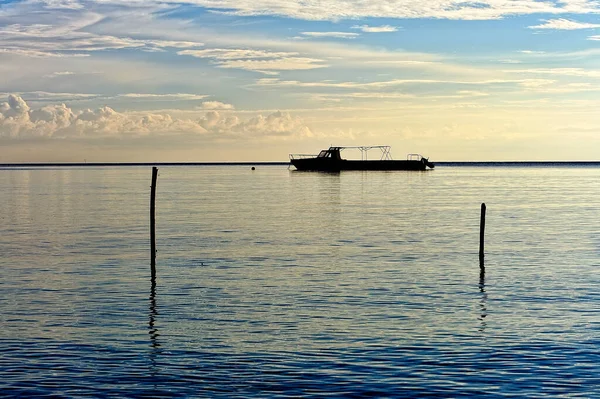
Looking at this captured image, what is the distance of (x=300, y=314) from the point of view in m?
27.6

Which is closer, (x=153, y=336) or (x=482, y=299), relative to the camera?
(x=153, y=336)

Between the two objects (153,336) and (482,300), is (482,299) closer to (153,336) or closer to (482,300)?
(482,300)

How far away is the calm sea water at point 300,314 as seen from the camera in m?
19.8

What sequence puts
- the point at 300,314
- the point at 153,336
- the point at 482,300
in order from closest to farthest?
the point at 153,336, the point at 300,314, the point at 482,300

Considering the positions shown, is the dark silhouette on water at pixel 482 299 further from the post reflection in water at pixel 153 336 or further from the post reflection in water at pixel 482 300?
the post reflection in water at pixel 153 336

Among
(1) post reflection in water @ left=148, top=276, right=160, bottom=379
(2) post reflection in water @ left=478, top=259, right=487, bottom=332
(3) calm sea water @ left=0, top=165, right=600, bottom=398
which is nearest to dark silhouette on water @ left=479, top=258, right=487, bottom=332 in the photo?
(2) post reflection in water @ left=478, top=259, right=487, bottom=332

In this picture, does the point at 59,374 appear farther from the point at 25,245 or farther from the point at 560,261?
the point at 25,245

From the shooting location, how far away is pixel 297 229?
60.2 m

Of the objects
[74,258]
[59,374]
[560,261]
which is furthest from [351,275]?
[59,374]

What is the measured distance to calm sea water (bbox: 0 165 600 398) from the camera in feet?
65.1

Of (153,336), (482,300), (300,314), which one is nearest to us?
(153,336)

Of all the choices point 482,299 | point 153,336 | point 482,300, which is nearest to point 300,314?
point 153,336

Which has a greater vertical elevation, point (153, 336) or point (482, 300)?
point (482, 300)

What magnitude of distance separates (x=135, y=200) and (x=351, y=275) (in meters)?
65.6
